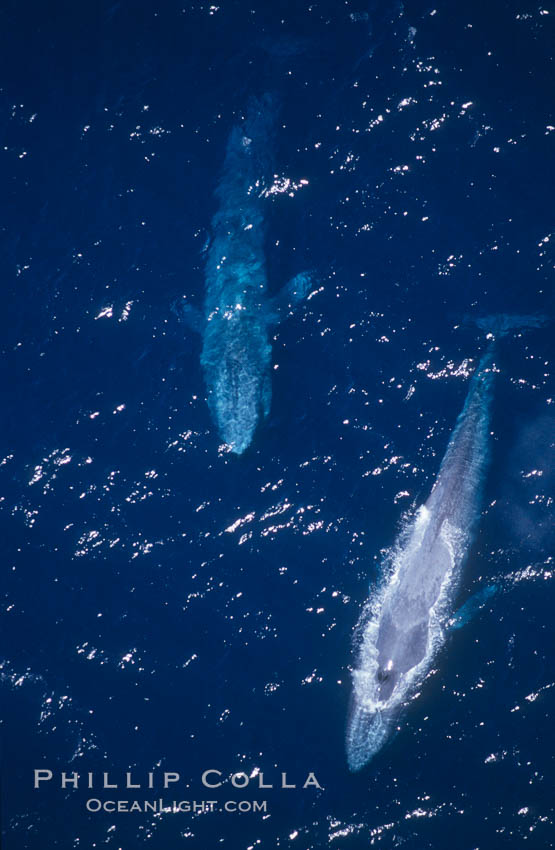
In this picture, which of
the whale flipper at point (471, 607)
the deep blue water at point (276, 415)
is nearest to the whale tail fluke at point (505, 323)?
the deep blue water at point (276, 415)

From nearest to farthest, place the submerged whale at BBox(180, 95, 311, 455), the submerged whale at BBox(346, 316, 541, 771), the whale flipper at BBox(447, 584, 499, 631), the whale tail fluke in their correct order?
1. the submerged whale at BBox(346, 316, 541, 771)
2. the whale flipper at BBox(447, 584, 499, 631)
3. the whale tail fluke
4. the submerged whale at BBox(180, 95, 311, 455)

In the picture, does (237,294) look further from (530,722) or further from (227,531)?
(530,722)

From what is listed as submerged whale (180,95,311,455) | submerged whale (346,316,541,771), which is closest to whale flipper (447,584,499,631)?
submerged whale (346,316,541,771)

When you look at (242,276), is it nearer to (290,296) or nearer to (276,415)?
(290,296)

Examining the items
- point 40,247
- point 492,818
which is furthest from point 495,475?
point 40,247

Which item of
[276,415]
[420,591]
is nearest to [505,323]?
[276,415]

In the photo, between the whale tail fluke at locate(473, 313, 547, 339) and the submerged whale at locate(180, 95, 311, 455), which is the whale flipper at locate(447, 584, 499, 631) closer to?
the whale tail fluke at locate(473, 313, 547, 339)
